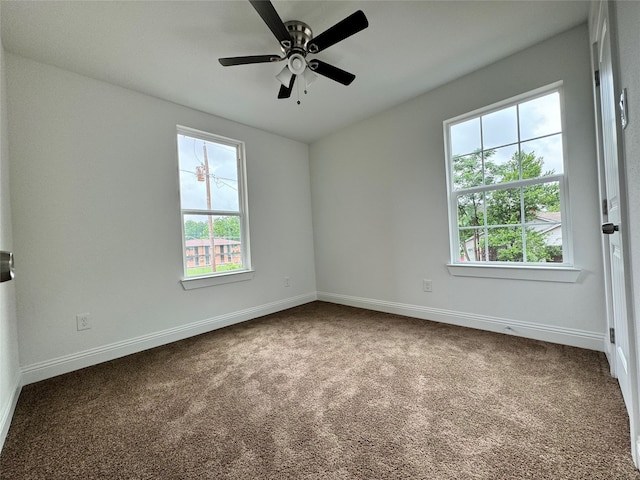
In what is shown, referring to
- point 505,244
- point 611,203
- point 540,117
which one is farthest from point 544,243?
point 540,117

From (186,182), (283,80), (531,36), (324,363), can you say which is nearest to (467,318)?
(324,363)

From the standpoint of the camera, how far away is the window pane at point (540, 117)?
2219 mm

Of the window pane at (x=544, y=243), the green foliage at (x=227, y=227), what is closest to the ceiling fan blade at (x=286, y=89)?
the green foliage at (x=227, y=227)

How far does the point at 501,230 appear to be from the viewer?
2520 millimetres

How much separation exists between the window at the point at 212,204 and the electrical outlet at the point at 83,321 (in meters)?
0.85

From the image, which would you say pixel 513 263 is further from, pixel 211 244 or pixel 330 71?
pixel 211 244

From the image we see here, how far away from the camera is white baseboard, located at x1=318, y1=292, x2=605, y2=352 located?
6.84ft

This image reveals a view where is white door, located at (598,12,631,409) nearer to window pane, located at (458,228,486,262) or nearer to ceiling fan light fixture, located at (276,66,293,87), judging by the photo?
window pane, located at (458,228,486,262)

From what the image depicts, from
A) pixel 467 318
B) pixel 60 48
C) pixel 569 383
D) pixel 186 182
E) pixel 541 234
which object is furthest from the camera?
pixel 186 182

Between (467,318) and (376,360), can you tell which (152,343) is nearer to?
(376,360)

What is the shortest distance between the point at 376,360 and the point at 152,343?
6.74 ft

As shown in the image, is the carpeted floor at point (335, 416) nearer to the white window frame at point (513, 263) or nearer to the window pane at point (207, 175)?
the white window frame at point (513, 263)

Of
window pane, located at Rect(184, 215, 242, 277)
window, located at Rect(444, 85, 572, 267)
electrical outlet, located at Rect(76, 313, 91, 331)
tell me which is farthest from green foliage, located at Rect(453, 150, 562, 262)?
electrical outlet, located at Rect(76, 313, 91, 331)

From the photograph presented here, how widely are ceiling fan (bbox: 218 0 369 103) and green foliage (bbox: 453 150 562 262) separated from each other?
152 cm
